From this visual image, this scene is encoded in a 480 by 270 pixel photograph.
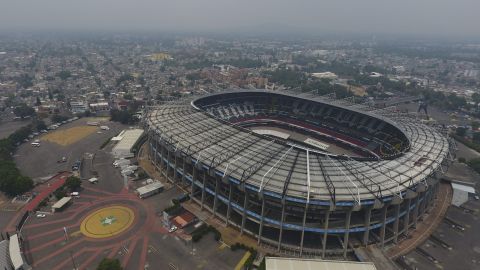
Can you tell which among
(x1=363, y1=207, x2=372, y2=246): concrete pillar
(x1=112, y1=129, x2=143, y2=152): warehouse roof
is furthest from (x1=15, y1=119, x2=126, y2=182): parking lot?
(x1=363, y1=207, x2=372, y2=246): concrete pillar

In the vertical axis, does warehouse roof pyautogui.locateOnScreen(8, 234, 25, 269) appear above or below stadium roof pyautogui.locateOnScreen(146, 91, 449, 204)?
below

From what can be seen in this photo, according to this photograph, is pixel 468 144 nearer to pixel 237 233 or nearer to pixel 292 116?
pixel 292 116

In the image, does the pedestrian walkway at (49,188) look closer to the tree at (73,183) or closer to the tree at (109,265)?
the tree at (73,183)

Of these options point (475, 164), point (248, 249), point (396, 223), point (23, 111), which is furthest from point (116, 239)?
point (23, 111)

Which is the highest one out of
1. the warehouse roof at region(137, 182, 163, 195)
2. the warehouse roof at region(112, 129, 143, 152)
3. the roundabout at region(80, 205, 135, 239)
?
the warehouse roof at region(112, 129, 143, 152)

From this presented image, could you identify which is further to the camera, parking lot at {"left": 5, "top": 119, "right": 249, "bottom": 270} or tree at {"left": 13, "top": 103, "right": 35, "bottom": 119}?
tree at {"left": 13, "top": 103, "right": 35, "bottom": 119}

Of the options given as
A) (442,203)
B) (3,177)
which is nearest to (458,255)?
(442,203)

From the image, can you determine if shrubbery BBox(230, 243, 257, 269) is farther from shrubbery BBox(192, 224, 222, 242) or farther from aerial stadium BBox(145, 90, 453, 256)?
shrubbery BBox(192, 224, 222, 242)
